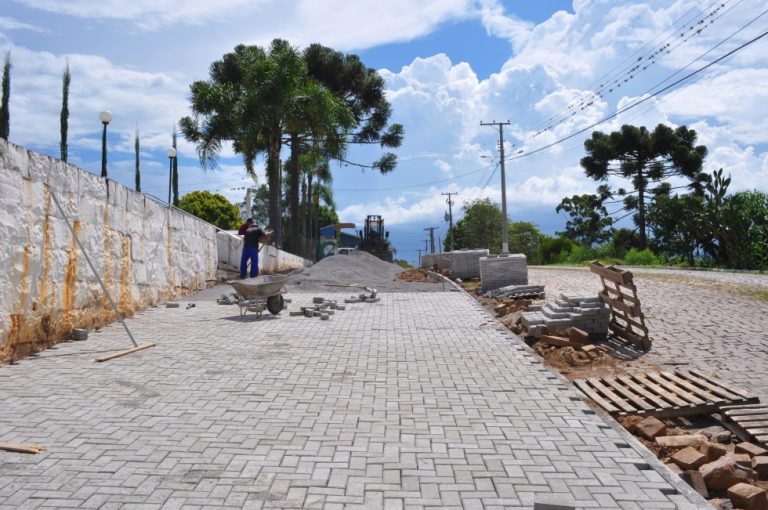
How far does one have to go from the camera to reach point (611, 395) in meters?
6.08

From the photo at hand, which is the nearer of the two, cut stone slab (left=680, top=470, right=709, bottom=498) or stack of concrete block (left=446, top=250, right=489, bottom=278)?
cut stone slab (left=680, top=470, right=709, bottom=498)

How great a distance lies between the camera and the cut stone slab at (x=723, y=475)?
405cm

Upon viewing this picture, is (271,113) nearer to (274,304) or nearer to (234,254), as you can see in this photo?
(234,254)

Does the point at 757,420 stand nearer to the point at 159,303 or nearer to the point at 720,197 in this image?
the point at 159,303

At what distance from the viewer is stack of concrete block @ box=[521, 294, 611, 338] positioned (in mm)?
9453

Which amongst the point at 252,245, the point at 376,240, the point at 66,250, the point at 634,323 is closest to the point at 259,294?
the point at 66,250

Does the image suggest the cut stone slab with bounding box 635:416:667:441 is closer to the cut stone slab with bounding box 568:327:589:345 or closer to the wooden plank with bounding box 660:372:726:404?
the wooden plank with bounding box 660:372:726:404

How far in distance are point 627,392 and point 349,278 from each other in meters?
13.9

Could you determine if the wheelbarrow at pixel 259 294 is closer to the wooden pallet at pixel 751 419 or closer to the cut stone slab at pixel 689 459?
the wooden pallet at pixel 751 419

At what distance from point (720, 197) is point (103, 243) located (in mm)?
28738

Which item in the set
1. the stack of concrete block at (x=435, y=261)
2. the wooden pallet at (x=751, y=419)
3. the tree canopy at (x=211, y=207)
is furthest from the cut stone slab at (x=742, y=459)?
the tree canopy at (x=211, y=207)

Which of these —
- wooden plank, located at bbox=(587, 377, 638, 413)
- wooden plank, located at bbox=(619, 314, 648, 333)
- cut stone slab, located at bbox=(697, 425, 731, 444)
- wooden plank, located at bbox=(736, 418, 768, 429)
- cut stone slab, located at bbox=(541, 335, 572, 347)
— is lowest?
cut stone slab, located at bbox=(697, 425, 731, 444)

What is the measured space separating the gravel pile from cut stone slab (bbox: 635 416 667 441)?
11.8m

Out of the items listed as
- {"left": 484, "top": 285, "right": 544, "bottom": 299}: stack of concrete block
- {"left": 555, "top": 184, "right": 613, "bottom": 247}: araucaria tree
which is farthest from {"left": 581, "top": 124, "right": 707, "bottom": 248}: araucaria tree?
{"left": 484, "top": 285, "right": 544, "bottom": 299}: stack of concrete block
